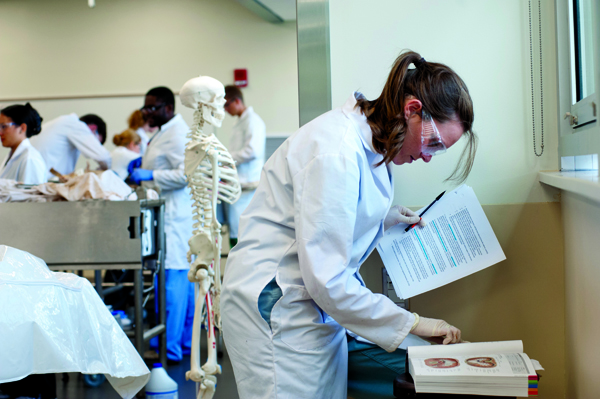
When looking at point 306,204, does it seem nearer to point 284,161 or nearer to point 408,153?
point 284,161

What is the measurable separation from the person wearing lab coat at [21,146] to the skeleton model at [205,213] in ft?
4.85

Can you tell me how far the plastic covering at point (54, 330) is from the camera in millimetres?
1305

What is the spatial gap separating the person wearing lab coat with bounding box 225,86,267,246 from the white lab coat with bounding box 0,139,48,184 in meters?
1.35

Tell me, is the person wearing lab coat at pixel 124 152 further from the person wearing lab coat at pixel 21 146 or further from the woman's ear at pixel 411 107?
the woman's ear at pixel 411 107

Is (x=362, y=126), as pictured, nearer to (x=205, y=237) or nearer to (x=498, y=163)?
(x=498, y=163)

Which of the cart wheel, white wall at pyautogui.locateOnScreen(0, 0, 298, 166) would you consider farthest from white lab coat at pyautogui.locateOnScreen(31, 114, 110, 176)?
white wall at pyautogui.locateOnScreen(0, 0, 298, 166)

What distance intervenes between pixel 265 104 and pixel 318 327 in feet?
14.9

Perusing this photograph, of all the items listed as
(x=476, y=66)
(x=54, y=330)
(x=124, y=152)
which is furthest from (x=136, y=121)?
(x=476, y=66)

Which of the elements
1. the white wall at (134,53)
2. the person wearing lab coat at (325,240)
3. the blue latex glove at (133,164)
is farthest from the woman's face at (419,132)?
the white wall at (134,53)

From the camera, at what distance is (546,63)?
4.68 ft

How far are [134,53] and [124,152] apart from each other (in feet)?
6.45

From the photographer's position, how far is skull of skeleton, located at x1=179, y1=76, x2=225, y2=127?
218 cm

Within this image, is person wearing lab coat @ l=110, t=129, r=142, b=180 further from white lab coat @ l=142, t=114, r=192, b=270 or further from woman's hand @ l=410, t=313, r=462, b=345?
woman's hand @ l=410, t=313, r=462, b=345

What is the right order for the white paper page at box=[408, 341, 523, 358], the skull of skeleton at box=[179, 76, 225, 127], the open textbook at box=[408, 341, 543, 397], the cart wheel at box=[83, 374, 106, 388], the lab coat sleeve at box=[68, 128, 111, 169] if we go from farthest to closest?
the lab coat sleeve at box=[68, 128, 111, 169] < the cart wheel at box=[83, 374, 106, 388] < the skull of skeleton at box=[179, 76, 225, 127] < the white paper page at box=[408, 341, 523, 358] < the open textbook at box=[408, 341, 543, 397]
